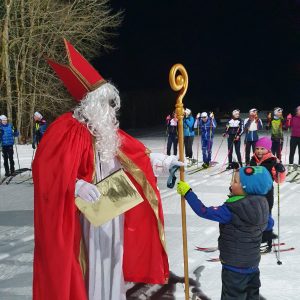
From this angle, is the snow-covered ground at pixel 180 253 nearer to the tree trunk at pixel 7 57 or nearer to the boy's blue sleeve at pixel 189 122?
the boy's blue sleeve at pixel 189 122

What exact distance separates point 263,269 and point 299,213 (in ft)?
9.69

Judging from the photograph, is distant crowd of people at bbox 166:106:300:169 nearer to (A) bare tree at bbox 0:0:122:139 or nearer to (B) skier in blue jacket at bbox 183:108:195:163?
(B) skier in blue jacket at bbox 183:108:195:163

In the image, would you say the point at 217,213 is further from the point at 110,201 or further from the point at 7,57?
the point at 7,57

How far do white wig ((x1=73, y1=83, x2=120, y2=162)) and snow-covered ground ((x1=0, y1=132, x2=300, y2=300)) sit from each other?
172cm

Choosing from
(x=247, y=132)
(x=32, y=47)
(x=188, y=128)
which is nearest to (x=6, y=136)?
(x=188, y=128)

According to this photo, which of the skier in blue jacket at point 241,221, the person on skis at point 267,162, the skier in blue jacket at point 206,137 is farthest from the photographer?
the skier in blue jacket at point 206,137

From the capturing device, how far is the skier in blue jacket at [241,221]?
10.6ft

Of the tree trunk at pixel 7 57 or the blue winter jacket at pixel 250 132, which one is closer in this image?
the blue winter jacket at pixel 250 132

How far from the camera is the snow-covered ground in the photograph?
4496 millimetres

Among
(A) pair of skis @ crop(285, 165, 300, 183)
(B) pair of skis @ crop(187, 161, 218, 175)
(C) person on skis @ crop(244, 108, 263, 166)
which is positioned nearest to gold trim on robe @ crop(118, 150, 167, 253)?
(A) pair of skis @ crop(285, 165, 300, 183)

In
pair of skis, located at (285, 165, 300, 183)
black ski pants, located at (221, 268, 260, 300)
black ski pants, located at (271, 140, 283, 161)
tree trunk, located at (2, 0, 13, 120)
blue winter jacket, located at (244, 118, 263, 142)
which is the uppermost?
tree trunk, located at (2, 0, 13, 120)

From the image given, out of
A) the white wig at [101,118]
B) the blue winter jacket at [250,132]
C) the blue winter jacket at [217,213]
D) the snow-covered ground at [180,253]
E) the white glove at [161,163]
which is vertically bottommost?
the snow-covered ground at [180,253]

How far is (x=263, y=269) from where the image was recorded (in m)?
5.09

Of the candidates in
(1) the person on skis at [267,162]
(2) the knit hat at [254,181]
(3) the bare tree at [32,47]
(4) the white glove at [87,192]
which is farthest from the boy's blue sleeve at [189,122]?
(4) the white glove at [87,192]
